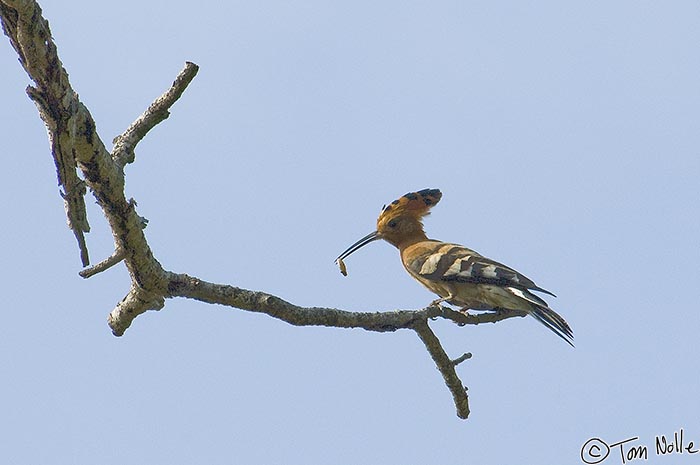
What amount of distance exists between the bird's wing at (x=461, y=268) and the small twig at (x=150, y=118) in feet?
8.10

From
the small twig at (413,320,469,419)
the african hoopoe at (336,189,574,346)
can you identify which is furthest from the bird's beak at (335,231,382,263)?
the small twig at (413,320,469,419)

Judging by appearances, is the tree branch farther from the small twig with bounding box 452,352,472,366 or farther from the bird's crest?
the bird's crest

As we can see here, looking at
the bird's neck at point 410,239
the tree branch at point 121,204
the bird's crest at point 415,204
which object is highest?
the bird's crest at point 415,204

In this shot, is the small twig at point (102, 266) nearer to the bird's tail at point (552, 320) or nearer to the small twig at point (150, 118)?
the small twig at point (150, 118)

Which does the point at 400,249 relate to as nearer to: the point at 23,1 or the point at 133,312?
the point at 133,312

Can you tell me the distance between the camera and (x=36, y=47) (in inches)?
118

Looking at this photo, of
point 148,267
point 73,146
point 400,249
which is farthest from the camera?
point 400,249

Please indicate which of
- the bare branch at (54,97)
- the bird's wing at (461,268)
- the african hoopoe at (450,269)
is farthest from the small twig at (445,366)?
the bare branch at (54,97)

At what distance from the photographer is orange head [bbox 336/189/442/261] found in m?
7.39

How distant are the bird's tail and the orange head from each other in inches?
76.6

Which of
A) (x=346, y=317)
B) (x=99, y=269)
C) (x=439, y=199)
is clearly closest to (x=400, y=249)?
(x=439, y=199)

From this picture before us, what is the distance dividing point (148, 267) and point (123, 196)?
0.38 metres

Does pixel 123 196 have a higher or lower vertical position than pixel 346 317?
higher

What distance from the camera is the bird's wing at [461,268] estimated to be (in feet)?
19.3
